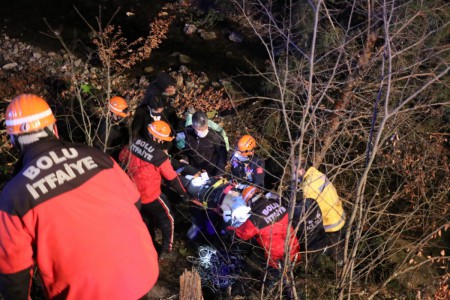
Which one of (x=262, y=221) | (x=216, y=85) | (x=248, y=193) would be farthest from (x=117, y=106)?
(x=216, y=85)

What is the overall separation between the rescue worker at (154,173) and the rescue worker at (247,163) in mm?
928

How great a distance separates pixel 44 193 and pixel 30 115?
22.9 inches

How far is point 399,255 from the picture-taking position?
634 cm

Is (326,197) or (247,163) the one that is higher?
(326,197)

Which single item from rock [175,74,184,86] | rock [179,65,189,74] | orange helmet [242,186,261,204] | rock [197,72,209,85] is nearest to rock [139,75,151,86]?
rock [175,74,184,86]

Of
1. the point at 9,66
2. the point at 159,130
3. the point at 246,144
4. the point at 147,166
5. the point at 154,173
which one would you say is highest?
the point at 159,130

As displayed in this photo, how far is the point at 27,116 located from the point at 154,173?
8.33ft

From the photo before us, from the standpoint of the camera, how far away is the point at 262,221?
15.0 ft

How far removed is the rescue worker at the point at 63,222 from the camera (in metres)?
2.51

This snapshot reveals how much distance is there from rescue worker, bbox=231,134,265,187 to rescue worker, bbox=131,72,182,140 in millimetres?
1414

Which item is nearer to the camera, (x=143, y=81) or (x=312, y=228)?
(x=312, y=228)

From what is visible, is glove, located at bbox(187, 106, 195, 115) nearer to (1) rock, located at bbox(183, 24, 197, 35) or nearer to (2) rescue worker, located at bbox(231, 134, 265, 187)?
(2) rescue worker, located at bbox(231, 134, 265, 187)

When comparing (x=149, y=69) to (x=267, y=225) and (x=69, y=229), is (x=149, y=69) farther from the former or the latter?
(x=69, y=229)

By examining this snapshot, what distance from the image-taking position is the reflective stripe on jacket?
4863 mm
